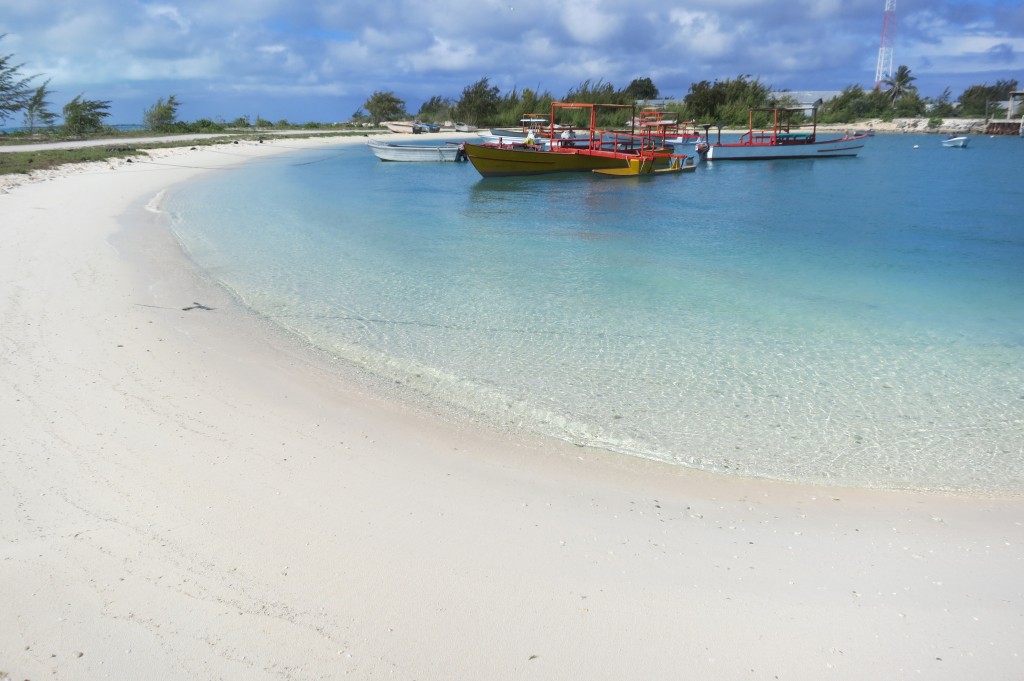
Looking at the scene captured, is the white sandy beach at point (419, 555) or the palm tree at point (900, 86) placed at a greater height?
the palm tree at point (900, 86)

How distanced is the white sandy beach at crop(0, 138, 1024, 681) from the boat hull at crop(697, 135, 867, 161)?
31036 mm

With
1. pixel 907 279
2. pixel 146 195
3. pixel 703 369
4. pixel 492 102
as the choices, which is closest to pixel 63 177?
pixel 146 195

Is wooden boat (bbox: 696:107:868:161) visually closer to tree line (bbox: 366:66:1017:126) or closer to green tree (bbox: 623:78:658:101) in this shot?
tree line (bbox: 366:66:1017:126)

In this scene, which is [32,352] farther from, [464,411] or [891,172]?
[891,172]

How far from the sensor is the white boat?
28453mm

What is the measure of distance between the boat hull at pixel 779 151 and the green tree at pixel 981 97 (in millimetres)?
41530

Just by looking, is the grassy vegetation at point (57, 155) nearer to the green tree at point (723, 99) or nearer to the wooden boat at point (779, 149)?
the wooden boat at point (779, 149)

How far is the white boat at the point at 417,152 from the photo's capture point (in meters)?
28.5

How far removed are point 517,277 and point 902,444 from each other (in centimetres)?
555

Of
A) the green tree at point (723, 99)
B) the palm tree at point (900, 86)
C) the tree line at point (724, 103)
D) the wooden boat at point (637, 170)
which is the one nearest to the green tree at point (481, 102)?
the tree line at point (724, 103)

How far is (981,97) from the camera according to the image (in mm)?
66062

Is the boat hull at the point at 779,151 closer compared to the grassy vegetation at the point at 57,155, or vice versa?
the grassy vegetation at the point at 57,155

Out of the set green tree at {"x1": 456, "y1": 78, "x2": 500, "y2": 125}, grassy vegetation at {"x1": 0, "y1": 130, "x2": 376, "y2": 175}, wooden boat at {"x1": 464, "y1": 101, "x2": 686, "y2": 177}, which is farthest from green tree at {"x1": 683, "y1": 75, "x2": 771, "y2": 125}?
grassy vegetation at {"x1": 0, "y1": 130, "x2": 376, "y2": 175}

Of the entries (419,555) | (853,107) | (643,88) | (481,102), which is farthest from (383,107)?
(419,555)
